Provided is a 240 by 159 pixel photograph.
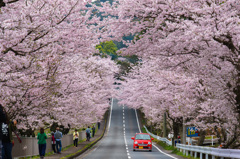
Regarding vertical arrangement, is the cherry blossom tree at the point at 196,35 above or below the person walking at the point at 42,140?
above

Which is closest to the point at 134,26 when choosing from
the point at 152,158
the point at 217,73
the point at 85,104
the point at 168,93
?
the point at 217,73

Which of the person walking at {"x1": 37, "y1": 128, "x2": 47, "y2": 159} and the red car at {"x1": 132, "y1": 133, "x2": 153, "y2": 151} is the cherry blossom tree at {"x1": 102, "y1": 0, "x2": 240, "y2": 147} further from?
the red car at {"x1": 132, "y1": 133, "x2": 153, "y2": 151}

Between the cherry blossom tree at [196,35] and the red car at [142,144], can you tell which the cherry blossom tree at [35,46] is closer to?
the cherry blossom tree at [196,35]

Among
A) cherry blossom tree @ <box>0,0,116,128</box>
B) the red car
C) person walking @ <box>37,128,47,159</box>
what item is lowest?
the red car

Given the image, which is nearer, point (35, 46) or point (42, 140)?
point (35, 46)

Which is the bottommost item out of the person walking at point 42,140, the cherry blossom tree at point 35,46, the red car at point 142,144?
the red car at point 142,144

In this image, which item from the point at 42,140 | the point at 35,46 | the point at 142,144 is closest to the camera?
the point at 35,46

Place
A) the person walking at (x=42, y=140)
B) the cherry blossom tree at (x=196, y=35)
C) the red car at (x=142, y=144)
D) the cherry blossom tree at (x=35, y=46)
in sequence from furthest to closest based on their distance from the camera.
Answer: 1. the red car at (x=142, y=144)
2. the person walking at (x=42, y=140)
3. the cherry blossom tree at (x=196, y=35)
4. the cherry blossom tree at (x=35, y=46)

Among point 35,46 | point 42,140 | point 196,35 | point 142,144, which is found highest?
point 196,35

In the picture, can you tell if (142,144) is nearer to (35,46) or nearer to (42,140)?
(42,140)

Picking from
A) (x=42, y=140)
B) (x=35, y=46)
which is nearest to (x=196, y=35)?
(x=35, y=46)

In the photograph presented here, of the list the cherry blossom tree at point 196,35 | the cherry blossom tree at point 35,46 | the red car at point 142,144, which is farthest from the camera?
the red car at point 142,144

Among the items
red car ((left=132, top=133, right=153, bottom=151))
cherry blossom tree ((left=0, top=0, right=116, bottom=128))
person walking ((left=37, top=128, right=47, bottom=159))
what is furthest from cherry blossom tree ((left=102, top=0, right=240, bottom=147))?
red car ((left=132, top=133, right=153, bottom=151))

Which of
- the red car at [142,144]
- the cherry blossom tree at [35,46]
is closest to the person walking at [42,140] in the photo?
the cherry blossom tree at [35,46]
